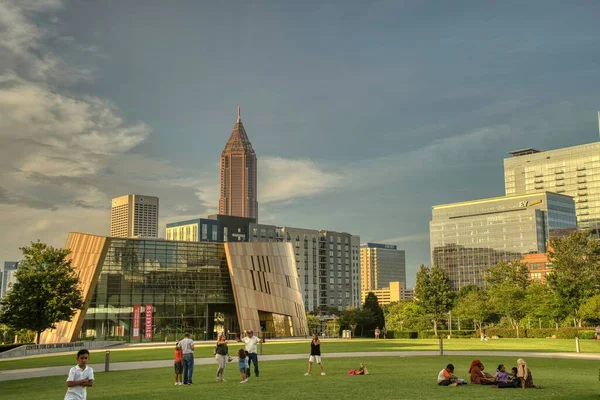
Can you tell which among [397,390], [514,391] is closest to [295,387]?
[397,390]

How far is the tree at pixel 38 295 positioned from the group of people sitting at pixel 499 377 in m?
51.3

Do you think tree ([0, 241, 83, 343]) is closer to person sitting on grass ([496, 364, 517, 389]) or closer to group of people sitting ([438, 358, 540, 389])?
group of people sitting ([438, 358, 540, 389])

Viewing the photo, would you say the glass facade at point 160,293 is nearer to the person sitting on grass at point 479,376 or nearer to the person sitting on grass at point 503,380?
the person sitting on grass at point 479,376

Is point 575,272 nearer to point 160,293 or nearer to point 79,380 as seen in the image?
point 160,293

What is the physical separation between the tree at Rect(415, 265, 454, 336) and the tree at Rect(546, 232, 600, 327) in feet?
48.4

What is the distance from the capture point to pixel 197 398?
20641mm

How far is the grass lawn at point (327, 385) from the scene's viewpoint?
20953 millimetres

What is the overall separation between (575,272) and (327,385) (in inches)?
3115

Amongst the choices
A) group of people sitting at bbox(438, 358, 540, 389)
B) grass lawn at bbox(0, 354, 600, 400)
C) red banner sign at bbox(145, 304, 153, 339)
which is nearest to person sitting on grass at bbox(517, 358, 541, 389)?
group of people sitting at bbox(438, 358, 540, 389)

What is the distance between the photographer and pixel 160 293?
3438 inches

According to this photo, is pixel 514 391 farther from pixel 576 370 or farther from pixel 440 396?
pixel 576 370

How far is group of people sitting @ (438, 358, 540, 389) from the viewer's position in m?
22.7

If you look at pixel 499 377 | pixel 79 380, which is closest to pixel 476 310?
pixel 499 377

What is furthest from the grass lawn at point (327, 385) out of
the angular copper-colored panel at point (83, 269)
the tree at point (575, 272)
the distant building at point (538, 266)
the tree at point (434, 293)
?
the distant building at point (538, 266)
